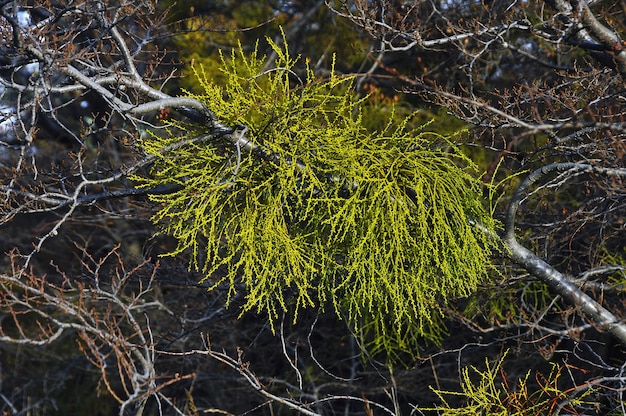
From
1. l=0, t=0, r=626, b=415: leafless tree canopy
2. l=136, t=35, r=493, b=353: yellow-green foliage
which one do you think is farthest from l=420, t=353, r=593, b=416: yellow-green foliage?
l=136, t=35, r=493, b=353: yellow-green foliage

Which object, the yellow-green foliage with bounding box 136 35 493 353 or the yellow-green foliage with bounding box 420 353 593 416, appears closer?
the yellow-green foliage with bounding box 136 35 493 353

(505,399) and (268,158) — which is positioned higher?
(268,158)

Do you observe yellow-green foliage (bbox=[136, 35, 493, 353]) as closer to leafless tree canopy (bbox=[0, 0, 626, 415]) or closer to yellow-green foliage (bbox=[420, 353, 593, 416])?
leafless tree canopy (bbox=[0, 0, 626, 415])

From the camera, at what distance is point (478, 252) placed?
3283 millimetres

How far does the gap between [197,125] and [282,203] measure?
522 mm

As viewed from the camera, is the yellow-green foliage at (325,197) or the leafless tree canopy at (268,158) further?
the leafless tree canopy at (268,158)

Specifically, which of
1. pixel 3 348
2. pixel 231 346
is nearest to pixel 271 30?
pixel 231 346

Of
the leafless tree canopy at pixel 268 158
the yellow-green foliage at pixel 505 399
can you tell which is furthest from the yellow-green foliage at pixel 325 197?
the yellow-green foliage at pixel 505 399

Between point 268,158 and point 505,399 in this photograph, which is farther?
point 505,399

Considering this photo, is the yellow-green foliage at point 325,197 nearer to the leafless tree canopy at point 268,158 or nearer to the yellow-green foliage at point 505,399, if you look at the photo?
the leafless tree canopy at point 268,158

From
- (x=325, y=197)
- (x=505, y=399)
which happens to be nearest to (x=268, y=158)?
(x=325, y=197)

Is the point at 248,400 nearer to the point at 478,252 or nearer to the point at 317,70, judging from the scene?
the point at 317,70

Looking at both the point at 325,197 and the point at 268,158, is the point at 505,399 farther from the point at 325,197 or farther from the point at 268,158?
the point at 268,158

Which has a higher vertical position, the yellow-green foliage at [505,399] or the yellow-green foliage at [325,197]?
the yellow-green foliage at [325,197]
